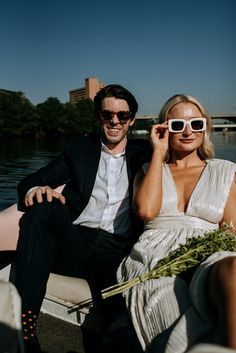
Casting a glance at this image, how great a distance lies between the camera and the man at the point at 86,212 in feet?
7.23

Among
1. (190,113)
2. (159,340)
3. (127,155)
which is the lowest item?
(159,340)

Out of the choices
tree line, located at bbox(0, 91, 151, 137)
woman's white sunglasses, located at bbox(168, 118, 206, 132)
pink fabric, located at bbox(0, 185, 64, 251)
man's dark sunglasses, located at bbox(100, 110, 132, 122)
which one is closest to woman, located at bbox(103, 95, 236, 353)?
woman's white sunglasses, located at bbox(168, 118, 206, 132)

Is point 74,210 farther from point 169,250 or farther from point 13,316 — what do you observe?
point 13,316

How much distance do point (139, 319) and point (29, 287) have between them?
71 centimetres

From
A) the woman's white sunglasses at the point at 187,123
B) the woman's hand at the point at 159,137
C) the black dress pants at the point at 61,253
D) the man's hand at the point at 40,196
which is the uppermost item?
the woman's white sunglasses at the point at 187,123

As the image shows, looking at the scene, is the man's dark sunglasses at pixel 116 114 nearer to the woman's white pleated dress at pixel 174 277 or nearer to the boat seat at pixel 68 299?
the woman's white pleated dress at pixel 174 277

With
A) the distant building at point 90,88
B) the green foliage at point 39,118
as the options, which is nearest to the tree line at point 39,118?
the green foliage at point 39,118

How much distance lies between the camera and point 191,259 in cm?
183

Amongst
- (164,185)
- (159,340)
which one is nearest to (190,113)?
(164,185)

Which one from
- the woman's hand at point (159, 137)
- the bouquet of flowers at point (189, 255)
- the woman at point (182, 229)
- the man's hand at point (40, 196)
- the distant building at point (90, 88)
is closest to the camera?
the woman at point (182, 229)

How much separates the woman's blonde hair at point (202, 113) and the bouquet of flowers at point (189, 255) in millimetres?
784

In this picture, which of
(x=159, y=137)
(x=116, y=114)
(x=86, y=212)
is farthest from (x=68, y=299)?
(x=116, y=114)

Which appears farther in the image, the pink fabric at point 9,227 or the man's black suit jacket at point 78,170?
the pink fabric at point 9,227

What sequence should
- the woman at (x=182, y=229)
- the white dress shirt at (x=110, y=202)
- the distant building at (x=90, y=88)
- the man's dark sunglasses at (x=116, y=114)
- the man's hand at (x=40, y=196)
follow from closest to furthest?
the woman at (x=182, y=229)
the man's hand at (x=40, y=196)
the white dress shirt at (x=110, y=202)
the man's dark sunglasses at (x=116, y=114)
the distant building at (x=90, y=88)
